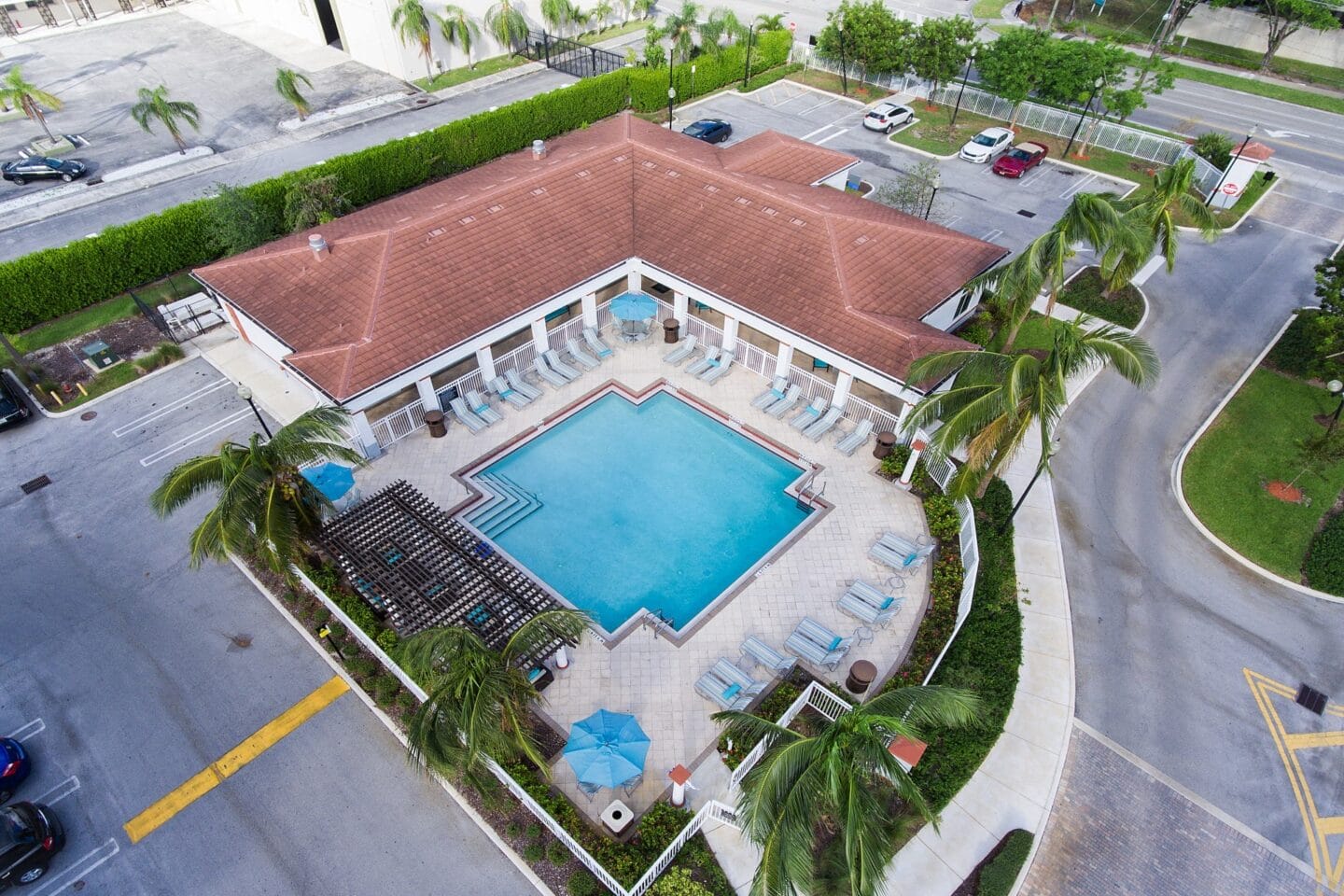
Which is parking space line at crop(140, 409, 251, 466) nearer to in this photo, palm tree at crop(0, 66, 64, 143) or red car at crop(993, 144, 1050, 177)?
palm tree at crop(0, 66, 64, 143)

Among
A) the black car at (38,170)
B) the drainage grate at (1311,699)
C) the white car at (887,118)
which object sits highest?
the white car at (887,118)

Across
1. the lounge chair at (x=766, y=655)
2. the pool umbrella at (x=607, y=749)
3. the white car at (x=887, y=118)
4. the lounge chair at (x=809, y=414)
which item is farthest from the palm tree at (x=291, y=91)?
the pool umbrella at (x=607, y=749)

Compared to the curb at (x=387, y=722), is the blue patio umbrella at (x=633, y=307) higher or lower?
higher

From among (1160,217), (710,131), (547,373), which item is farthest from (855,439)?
(710,131)

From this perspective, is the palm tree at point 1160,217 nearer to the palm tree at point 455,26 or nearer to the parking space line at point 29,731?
the parking space line at point 29,731

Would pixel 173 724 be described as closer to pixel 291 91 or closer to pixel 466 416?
pixel 466 416

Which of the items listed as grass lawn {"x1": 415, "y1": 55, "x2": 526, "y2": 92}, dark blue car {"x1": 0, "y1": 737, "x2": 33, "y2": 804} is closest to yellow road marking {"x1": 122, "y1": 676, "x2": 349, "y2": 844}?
dark blue car {"x1": 0, "y1": 737, "x2": 33, "y2": 804}
